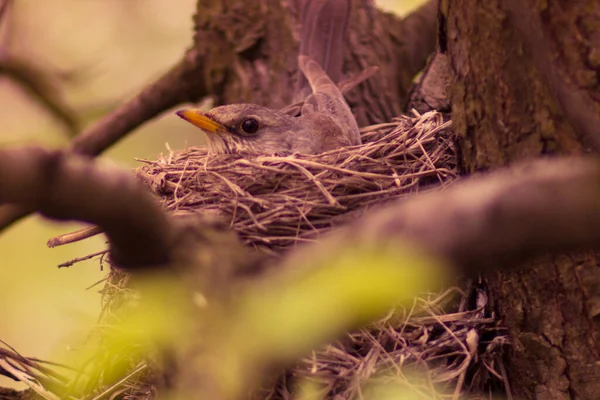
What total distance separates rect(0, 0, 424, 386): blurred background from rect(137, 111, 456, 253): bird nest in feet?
7.02

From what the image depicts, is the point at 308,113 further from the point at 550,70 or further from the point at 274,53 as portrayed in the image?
the point at 550,70

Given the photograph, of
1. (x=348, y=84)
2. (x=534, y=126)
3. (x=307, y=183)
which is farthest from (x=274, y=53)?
(x=534, y=126)

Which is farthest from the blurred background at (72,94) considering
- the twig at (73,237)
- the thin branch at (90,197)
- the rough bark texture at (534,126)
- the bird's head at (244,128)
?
the thin branch at (90,197)

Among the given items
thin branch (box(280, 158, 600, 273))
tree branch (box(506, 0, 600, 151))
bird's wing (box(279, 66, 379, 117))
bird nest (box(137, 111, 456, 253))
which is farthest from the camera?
bird's wing (box(279, 66, 379, 117))

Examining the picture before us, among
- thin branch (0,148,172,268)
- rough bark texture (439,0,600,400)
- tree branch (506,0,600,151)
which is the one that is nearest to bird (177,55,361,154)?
rough bark texture (439,0,600,400)

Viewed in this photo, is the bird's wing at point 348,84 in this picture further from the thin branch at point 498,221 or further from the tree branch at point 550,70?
the thin branch at point 498,221

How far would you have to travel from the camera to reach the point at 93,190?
136 cm

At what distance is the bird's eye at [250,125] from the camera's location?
11.8 feet

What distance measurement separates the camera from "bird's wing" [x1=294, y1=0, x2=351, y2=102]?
13.4ft

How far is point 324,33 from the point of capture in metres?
4.07

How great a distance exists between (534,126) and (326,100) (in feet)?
6.61

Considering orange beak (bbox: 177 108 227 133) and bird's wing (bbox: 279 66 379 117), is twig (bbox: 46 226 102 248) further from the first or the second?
bird's wing (bbox: 279 66 379 117)

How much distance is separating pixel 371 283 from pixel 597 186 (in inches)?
17.1

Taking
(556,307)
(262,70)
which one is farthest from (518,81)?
A: (262,70)
